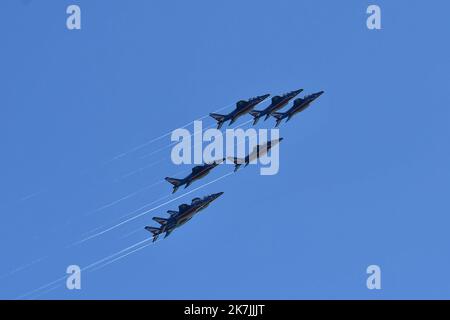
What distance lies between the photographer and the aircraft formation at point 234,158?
4685 inches

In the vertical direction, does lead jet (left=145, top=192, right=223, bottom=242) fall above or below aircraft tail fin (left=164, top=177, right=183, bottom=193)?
below

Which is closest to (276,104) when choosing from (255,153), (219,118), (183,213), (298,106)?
(298,106)

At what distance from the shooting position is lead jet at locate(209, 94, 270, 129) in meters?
126

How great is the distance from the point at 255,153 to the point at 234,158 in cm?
233

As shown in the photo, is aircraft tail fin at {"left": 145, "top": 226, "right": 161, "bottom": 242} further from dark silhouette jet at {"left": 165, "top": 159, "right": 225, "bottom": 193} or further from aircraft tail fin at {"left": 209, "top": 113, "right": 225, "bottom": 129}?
aircraft tail fin at {"left": 209, "top": 113, "right": 225, "bottom": 129}

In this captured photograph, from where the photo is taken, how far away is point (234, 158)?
123438 millimetres

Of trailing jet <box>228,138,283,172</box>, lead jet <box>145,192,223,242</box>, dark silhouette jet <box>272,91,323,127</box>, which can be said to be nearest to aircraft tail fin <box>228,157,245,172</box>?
trailing jet <box>228,138,283,172</box>

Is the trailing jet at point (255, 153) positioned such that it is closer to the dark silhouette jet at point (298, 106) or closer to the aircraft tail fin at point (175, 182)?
the dark silhouette jet at point (298, 106)

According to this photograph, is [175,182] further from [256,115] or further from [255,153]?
[256,115]

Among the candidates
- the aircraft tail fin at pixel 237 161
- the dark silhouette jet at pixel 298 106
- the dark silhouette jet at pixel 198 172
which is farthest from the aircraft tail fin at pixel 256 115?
the dark silhouette jet at pixel 198 172

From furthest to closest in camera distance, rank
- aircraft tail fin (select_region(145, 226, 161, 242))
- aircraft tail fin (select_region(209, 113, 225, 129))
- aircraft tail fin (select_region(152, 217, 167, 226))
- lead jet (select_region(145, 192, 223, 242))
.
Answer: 1. aircraft tail fin (select_region(209, 113, 225, 129))
2. aircraft tail fin (select_region(145, 226, 161, 242))
3. aircraft tail fin (select_region(152, 217, 167, 226))
4. lead jet (select_region(145, 192, 223, 242))
